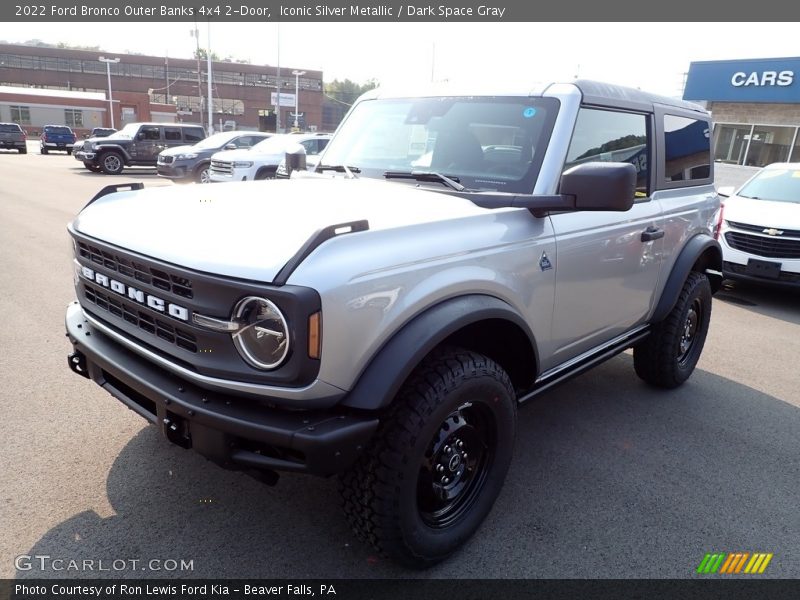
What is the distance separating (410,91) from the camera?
150 inches

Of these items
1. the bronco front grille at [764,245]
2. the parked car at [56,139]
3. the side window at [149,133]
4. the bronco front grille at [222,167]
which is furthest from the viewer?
the parked car at [56,139]

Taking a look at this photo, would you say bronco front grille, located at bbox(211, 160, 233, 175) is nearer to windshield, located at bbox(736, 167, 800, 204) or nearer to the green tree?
windshield, located at bbox(736, 167, 800, 204)

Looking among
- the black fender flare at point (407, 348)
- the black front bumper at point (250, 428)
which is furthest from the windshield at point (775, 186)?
the black front bumper at point (250, 428)

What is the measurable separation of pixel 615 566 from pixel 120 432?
2.74m

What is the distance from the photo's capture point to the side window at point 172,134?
22891mm

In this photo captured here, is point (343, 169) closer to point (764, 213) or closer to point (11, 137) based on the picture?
point (764, 213)

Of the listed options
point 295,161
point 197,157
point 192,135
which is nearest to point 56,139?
point 192,135

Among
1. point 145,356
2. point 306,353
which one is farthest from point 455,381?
point 145,356

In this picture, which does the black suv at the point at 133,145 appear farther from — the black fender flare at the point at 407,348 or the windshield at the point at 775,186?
the black fender flare at the point at 407,348

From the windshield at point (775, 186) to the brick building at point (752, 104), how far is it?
12079 mm

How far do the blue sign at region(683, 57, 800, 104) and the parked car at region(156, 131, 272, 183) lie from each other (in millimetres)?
15134

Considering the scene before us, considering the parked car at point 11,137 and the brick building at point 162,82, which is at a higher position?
the brick building at point 162,82

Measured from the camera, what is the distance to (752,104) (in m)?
20.1

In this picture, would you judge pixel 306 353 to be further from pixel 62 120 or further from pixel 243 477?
pixel 62 120
